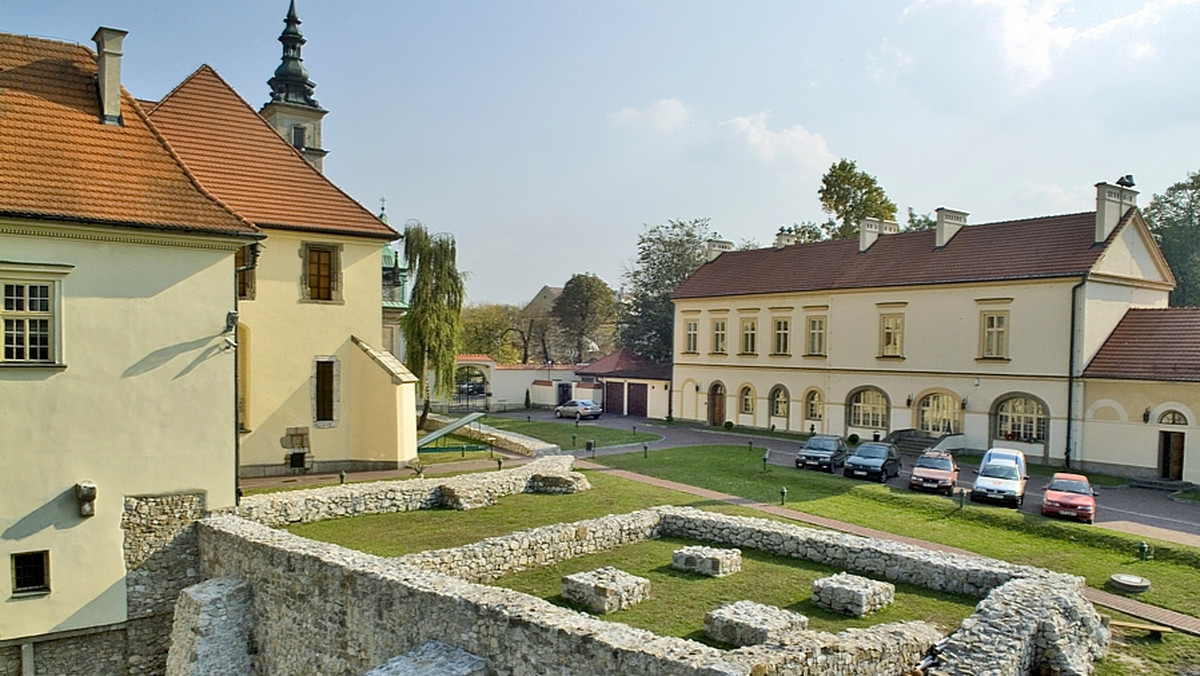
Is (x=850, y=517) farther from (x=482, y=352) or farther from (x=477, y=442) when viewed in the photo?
(x=482, y=352)

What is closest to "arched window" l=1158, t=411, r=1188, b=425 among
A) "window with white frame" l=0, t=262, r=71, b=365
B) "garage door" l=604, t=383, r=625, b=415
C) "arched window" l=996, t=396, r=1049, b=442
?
"arched window" l=996, t=396, r=1049, b=442

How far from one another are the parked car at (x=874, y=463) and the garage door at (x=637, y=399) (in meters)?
22.8

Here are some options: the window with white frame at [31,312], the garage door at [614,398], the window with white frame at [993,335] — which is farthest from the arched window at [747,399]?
the window with white frame at [31,312]

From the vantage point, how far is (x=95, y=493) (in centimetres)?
1492

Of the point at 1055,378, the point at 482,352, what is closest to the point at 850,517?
the point at 1055,378

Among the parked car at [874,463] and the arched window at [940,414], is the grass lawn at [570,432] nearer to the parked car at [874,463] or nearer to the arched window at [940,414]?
the parked car at [874,463]

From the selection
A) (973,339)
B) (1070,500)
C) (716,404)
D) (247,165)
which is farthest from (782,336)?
(247,165)

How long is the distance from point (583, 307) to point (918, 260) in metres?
36.4

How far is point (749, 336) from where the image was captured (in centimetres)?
4191

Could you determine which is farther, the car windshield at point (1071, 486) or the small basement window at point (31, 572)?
the car windshield at point (1071, 486)

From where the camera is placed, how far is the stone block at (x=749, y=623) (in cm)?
1088

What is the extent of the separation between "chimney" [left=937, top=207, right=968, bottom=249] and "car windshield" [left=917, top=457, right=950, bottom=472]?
14.1 metres

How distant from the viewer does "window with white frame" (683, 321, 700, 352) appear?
45.4 meters

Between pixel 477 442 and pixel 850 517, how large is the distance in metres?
18.2
